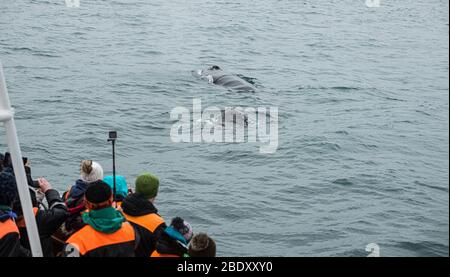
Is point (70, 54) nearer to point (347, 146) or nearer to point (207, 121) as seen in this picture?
point (207, 121)

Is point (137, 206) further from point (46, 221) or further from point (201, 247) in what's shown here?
point (201, 247)

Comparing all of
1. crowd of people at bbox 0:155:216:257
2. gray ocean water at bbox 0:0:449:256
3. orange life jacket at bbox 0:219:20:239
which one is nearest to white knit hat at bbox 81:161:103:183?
crowd of people at bbox 0:155:216:257

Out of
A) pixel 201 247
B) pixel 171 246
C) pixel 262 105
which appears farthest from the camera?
pixel 262 105

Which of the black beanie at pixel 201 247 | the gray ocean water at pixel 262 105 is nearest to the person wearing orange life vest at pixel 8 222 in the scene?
the black beanie at pixel 201 247

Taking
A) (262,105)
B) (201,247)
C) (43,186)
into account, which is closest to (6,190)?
(43,186)

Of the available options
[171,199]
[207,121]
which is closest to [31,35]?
[207,121]

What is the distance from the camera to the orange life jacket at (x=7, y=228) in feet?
19.1

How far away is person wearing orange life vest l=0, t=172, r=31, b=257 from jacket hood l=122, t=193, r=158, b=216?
0.97m

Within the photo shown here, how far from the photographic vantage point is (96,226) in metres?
5.80

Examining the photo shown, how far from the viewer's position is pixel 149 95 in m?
20.4

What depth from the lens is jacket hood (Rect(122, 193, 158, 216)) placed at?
6.51m

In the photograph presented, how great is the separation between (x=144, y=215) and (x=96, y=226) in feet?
2.55

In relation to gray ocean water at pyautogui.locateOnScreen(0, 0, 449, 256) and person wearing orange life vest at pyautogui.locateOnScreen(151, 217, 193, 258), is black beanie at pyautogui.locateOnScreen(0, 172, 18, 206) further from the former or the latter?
gray ocean water at pyautogui.locateOnScreen(0, 0, 449, 256)

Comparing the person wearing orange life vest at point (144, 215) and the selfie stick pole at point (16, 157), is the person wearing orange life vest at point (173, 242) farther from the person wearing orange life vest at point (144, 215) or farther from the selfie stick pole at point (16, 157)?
the selfie stick pole at point (16, 157)
